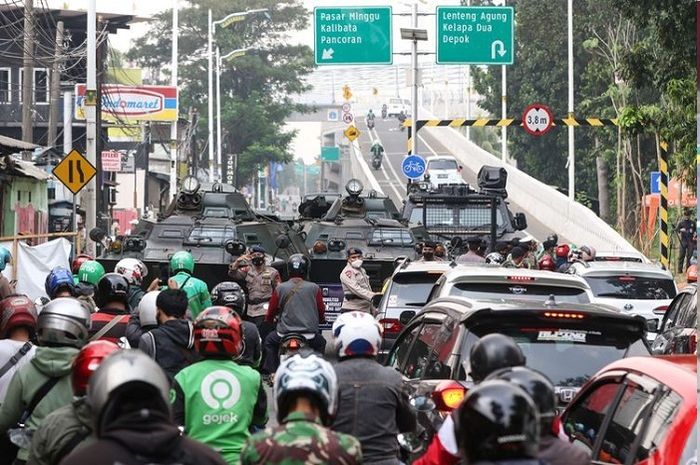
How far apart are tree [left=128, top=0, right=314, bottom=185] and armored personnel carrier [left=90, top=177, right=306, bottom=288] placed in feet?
208

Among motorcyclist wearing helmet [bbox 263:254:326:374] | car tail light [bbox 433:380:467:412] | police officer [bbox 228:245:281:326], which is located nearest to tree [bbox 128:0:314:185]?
police officer [bbox 228:245:281:326]

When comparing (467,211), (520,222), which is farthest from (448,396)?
(467,211)

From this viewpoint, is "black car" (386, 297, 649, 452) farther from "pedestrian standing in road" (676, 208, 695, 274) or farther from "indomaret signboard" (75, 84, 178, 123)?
"indomaret signboard" (75, 84, 178, 123)

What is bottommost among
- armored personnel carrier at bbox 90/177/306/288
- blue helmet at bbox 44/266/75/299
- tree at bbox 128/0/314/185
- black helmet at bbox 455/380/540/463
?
black helmet at bbox 455/380/540/463

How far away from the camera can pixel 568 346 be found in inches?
362

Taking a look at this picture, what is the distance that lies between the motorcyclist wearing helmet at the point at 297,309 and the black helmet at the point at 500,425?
11.0 m

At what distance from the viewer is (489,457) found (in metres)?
4.59

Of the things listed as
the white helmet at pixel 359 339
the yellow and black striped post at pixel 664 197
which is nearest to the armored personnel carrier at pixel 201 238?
the yellow and black striped post at pixel 664 197

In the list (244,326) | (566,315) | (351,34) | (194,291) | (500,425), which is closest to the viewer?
(500,425)

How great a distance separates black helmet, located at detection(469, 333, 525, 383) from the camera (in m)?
A: 6.20

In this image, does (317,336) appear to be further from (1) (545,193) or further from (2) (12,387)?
(1) (545,193)

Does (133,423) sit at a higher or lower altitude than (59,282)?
Answer: lower

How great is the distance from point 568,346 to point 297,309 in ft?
22.6

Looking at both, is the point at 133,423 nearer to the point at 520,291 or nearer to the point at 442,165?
the point at 520,291
